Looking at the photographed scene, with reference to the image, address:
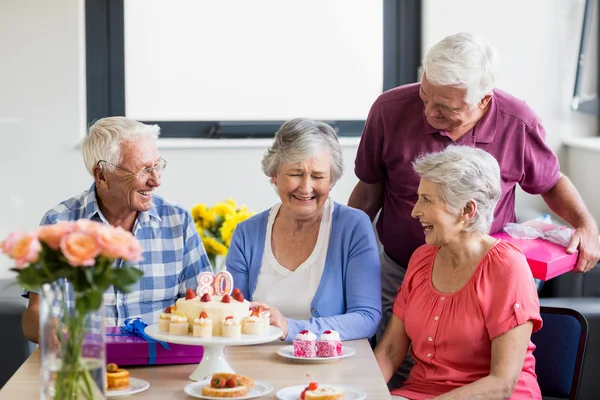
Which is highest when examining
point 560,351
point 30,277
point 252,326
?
point 30,277

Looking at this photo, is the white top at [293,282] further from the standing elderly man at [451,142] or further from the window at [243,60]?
the window at [243,60]

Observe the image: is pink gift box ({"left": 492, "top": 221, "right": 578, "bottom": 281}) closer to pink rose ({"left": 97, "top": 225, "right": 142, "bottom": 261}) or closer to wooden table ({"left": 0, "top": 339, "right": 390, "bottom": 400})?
wooden table ({"left": 0, "top": 339, "right": 390, "bottom": 400})

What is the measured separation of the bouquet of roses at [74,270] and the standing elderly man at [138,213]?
0.97 metres

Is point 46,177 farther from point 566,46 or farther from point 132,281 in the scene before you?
point 132,281

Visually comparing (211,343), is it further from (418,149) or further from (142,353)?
(418,149)

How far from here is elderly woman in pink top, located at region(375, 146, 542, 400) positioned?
224 centimetres

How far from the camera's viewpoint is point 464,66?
8.19 ft

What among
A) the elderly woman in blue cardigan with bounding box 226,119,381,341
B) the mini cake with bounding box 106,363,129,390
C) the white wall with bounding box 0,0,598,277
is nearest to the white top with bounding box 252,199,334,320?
the elderly woman in blue cardigan with bounding box 226,119,381,341

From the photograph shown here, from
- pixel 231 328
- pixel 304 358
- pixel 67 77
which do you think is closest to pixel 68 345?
pixel 231 328

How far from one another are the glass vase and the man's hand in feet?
5.08

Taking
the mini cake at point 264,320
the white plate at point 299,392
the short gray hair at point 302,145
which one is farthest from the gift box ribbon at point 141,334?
the short gray hair at point 302,145

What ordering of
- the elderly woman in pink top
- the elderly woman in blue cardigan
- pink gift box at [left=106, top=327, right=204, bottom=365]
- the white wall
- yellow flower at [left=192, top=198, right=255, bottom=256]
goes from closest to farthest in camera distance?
pink gift box at [left=106, top=327, right=204, bottom=365]
the elderly woman in pink top
the elderly woman in blue cardigan
yellow flower at [left=192, top=198, right=255, bottom=256]
the white wall

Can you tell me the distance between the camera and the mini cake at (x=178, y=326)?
6.54 feet

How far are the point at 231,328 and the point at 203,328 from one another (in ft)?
0.20
